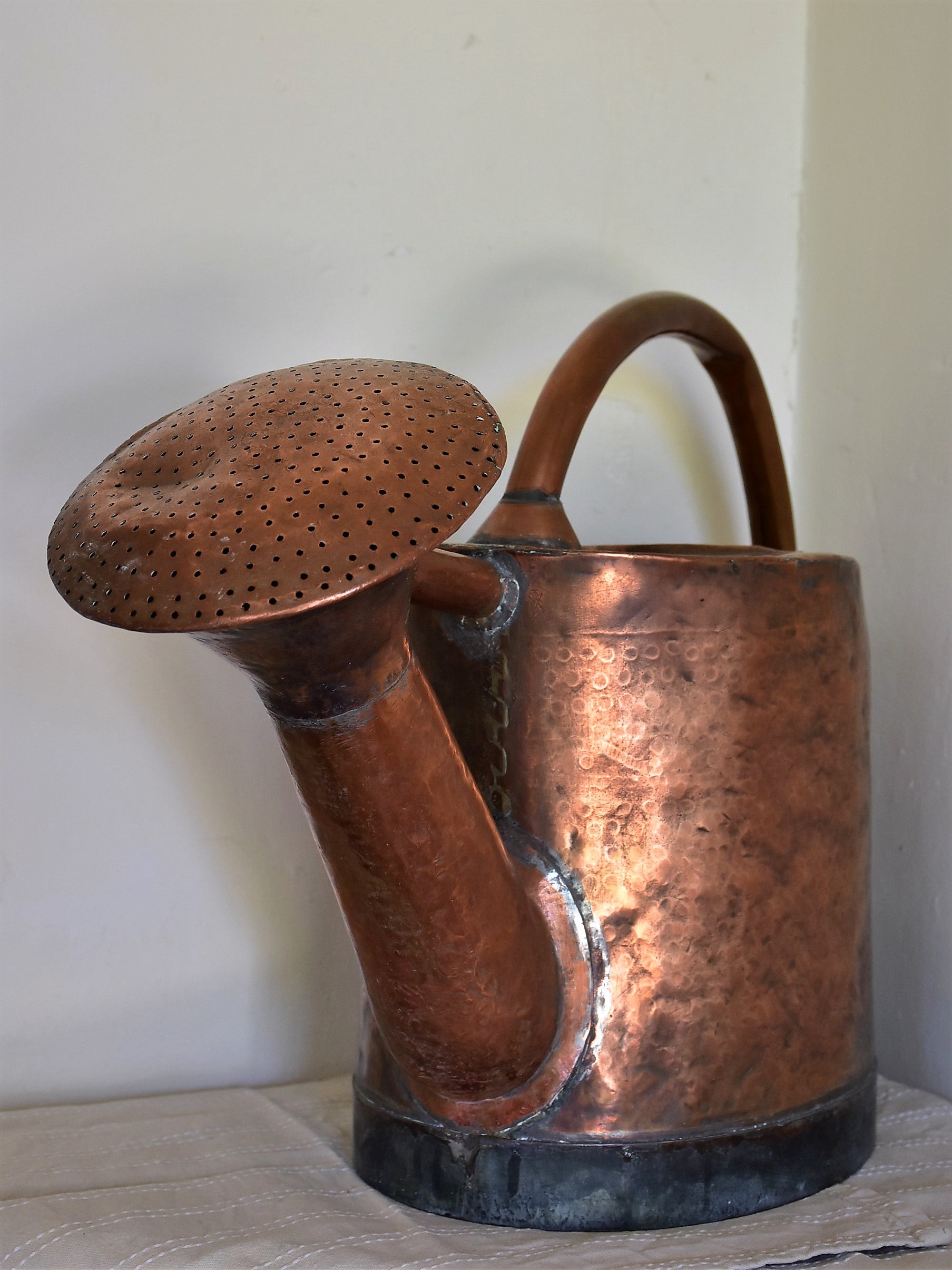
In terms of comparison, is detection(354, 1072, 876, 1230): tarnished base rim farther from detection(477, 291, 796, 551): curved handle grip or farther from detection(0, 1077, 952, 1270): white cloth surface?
detection(477, 291, 796, 551): curved handle grip

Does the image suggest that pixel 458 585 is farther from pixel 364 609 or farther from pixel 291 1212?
pixel 291 1212

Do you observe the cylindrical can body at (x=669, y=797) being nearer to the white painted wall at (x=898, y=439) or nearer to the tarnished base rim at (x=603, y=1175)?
the tarnished base rim at (x=603, y=1175)

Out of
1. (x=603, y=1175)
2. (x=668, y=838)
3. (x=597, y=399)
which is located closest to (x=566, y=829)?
(x=668, y=838)

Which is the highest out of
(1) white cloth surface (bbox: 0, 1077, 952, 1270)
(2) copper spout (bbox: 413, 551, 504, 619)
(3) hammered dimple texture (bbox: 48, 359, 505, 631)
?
(3) hammered dimple texture (bbox: 48, 359, 505, 631)

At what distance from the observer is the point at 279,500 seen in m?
0.47

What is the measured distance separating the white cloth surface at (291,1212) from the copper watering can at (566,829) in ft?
0.07

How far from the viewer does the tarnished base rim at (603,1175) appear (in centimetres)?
61

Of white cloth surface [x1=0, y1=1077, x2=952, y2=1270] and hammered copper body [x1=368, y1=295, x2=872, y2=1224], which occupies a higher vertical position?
hammered copper body [x1=368, y1=295, x2=872, y2=1224]

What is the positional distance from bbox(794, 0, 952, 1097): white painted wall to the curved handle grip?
0.08 meters

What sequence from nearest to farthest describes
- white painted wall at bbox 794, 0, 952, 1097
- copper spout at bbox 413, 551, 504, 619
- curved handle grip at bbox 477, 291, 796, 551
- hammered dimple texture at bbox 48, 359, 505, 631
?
1. hammered dimple texture at bbox 48, 359, 505, 631
2. copper spout at bbox 413, 551, 504, 619
3. curved handle grip at bbox 477, 291, 796, 551
4. white painted wall at bbox 794, 0, 952, 1097

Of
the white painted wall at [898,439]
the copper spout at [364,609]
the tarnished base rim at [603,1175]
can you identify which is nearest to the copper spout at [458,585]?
the copper spout at [364,609]

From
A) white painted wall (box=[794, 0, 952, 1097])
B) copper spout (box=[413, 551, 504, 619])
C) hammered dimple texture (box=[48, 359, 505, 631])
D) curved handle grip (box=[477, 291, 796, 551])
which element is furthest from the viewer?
white painted wall (box=[794, 0, 952, 1097])

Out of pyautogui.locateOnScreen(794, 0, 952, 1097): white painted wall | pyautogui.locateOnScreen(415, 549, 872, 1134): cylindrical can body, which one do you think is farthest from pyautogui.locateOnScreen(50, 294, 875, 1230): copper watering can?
pyautogui.locateOnScreen(794, 0, 952, 1097): white painted wall

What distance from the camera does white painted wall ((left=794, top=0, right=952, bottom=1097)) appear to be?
2.78 feet
